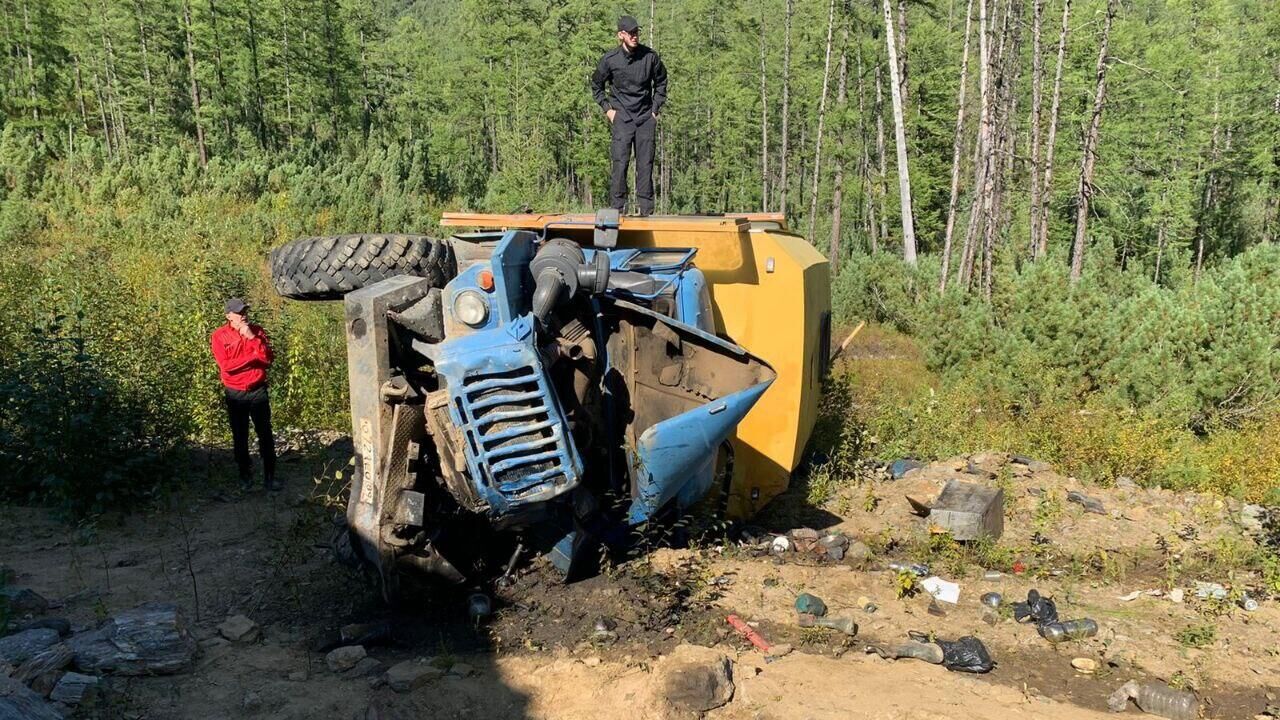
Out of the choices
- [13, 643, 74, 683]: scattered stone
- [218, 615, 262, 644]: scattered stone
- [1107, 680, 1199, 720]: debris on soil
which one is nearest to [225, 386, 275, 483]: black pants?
[218, 615, 262, 644]: scattered stone

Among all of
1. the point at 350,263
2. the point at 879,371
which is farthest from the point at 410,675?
the point at 879,371

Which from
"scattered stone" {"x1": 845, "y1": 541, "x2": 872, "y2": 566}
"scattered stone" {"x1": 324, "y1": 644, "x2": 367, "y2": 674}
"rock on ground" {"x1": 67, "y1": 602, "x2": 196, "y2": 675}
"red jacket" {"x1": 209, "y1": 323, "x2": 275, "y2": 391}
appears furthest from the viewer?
"red jacket" {"x1": 209, "y1": 323, "x2": 275, "y2": 391}

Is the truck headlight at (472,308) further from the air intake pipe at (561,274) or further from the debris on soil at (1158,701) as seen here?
the debris on soil at (1158,701)

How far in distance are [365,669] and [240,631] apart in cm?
82

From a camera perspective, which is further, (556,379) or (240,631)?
(556,379)

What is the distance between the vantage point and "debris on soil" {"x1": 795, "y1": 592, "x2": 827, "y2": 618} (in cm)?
523

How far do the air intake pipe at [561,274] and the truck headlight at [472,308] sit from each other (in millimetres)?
268

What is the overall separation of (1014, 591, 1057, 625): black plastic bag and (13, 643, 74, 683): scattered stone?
17.3 feet

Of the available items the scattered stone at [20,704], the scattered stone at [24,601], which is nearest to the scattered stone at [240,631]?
the scattered stone at [24,601]

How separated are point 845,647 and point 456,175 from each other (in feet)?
101

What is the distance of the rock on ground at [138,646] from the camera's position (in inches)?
155

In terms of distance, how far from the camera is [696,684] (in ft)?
13.3

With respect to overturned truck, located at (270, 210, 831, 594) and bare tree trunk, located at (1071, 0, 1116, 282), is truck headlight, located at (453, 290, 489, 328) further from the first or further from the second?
bare tree trunk, located at (1071, 0, 1116, 282)

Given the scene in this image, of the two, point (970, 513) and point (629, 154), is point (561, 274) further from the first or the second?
point (970, 513)
